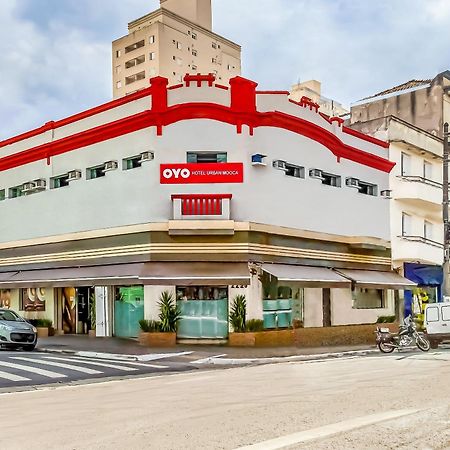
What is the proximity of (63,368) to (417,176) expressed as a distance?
22771mm

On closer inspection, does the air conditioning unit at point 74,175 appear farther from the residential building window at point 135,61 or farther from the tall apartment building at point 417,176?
the residential building window at point 135,61

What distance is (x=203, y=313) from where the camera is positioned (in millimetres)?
24156

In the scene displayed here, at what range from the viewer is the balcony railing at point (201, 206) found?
24047 millimetres

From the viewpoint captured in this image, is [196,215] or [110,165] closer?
[196,215]

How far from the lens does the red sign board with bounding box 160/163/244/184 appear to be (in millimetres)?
24156

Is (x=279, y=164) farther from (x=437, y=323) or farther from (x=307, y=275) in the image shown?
(x=437, y=323)

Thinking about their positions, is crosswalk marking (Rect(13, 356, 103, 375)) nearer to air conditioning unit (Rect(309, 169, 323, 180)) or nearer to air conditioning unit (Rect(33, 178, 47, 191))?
air conditioning unit (Rect(33, 178, 47, 191))

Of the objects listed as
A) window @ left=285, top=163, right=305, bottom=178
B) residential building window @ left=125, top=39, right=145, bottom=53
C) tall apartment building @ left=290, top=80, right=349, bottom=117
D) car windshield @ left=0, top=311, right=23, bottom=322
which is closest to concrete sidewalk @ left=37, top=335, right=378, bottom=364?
car windshield @ left=0, top=311, right=23, bottom=322

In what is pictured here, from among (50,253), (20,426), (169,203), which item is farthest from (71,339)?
(20,426)

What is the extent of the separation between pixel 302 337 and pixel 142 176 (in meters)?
8.74

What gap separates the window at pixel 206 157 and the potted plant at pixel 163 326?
5.13 metres

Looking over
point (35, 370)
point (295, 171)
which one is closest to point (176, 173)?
point (295, 171)

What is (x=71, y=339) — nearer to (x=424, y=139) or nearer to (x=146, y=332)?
(x=146, y=332)

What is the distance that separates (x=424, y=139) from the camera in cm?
3494
